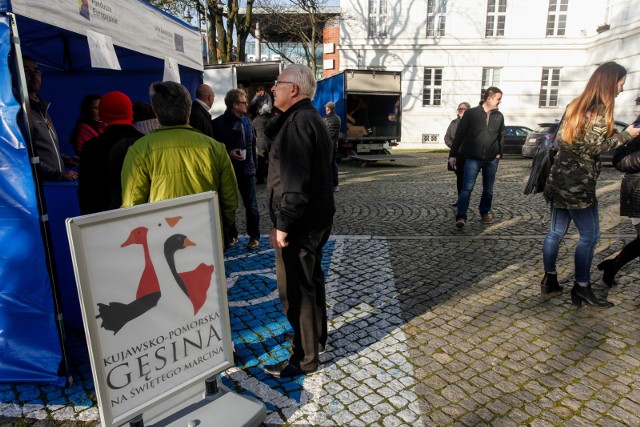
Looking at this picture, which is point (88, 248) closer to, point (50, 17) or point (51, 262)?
point (51, 262)

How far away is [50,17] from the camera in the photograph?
115 inches

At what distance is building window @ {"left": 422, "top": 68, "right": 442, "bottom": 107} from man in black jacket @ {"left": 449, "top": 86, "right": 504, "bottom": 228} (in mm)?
19400

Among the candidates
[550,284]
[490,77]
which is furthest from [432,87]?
[550,284]

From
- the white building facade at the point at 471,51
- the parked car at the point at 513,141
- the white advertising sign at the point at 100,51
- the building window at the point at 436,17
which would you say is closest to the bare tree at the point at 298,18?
the white building facade at the point at 471,51

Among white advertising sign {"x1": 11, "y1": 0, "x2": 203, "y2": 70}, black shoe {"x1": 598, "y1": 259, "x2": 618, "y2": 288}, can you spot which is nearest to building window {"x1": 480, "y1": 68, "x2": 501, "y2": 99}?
white advertising sign {"x1": 11, "y1": 0, "x2": 203, "y2": 70}

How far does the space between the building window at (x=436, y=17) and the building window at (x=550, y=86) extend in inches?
245

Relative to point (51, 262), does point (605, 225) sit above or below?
below

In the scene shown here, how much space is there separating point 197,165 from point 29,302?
4.46 feet

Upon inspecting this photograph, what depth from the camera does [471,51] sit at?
78.5 feet

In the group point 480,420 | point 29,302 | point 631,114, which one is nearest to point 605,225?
point 480,420

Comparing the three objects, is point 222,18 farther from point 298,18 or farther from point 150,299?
point 150,299

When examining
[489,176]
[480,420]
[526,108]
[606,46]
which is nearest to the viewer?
[480,420]

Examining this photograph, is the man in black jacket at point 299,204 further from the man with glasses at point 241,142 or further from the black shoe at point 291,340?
the man with glasses at point 241,142

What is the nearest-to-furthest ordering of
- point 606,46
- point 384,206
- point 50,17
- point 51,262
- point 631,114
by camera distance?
point 51,262 → point 50,17 → point 384,206 → point 631,114 → point 606,46
